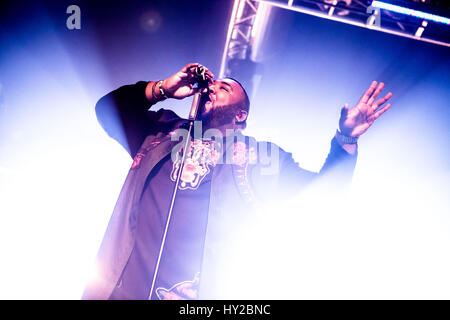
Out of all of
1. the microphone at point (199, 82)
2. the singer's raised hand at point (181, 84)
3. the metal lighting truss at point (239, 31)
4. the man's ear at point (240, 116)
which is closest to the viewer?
the microphone at point (199, 82)

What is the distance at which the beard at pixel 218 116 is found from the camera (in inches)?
65.9

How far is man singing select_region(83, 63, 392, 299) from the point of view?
1.21 m

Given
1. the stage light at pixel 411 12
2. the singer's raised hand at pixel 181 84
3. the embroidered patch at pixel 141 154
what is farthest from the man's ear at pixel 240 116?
the stage light at pixel 411 12

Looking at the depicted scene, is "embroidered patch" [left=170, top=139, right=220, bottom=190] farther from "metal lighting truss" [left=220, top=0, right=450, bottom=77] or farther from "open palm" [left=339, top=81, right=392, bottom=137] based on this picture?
"metal lighting truss" [left=220, top=0, right=450, bottom=77]

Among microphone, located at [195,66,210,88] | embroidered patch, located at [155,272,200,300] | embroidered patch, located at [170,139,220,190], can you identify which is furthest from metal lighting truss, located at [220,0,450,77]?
embroidered patch, located at [155,272,200,300]

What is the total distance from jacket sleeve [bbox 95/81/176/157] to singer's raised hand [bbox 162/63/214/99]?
20cm

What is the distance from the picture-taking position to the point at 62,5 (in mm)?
2002

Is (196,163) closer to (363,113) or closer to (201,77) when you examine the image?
(201,77)

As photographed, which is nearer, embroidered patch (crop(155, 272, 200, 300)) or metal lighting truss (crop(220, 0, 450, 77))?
embroidered patch (crop(155, 272, 200, 300))

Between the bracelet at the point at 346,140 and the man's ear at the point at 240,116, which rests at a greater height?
the man's ear at the point at 240,116

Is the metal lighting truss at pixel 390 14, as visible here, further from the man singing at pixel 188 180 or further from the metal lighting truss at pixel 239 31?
the man singing at pixel 188 180

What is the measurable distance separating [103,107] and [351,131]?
1.62m

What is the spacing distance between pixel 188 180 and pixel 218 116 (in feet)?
1.76

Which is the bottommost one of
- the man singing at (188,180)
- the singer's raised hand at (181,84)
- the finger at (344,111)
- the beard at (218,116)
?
the man singing at (188,180)
